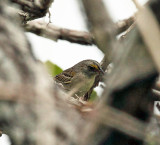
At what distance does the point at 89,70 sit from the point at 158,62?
922 centimetres

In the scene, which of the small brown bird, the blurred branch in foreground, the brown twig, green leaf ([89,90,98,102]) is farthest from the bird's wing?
the brown twig

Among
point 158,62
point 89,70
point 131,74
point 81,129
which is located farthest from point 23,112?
point 89,70

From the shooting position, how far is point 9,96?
1.49m

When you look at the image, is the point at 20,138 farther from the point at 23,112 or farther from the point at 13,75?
the point at 13,75

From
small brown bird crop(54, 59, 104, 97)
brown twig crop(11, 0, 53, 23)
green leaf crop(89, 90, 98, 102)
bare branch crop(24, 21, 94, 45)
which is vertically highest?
brown twig crop(11, 0, 53, 23)

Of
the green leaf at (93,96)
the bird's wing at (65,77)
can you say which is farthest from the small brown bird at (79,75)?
the green leaf at (93,96)

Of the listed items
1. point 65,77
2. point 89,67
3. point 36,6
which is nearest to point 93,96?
point 36,6

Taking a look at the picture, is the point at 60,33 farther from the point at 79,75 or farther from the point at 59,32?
the point at 79,75

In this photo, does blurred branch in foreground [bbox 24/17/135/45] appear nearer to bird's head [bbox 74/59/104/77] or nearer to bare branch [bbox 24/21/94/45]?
bare branch [bbox 24/21/94/45]

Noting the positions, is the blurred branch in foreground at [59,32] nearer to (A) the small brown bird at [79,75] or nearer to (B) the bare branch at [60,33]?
(B) the bare branch at [60,33]

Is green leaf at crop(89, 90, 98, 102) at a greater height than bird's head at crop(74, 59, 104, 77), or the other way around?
green leaf at crop(89, 90, 98, 102)

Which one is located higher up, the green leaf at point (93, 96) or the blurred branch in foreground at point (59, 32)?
the blurred branch in foreground at point (59, 32)

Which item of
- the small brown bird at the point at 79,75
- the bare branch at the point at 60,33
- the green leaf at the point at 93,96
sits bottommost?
the small brown bird at the point at 79,75

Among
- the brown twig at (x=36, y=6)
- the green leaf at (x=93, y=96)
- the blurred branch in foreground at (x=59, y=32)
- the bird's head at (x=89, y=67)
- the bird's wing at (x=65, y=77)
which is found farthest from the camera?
the bird's head at (x=89, y=67)
